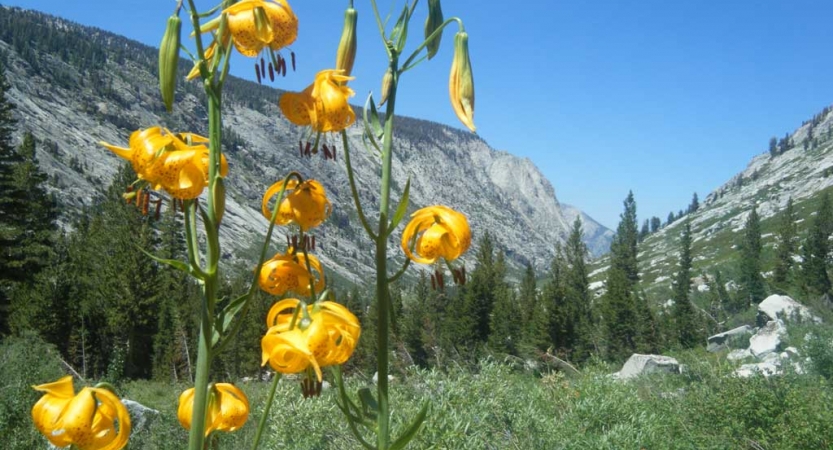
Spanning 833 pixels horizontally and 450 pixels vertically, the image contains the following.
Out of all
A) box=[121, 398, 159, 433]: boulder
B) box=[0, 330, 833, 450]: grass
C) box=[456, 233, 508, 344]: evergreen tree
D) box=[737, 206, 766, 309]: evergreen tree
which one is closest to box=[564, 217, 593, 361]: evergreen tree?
box=[456, 233, 508, 344]: evergreen tree

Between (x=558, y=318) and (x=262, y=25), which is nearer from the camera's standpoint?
(x=262, y=25)

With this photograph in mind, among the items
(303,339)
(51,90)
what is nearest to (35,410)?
(303,339)

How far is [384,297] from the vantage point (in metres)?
0.98

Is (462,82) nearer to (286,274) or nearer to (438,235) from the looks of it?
(438,235)

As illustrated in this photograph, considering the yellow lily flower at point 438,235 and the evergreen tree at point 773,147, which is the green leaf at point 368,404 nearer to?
the yellow lily flower at point 438,235

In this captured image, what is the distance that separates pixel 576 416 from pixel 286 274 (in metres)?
3.54

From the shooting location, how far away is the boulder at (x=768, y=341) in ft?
39.8

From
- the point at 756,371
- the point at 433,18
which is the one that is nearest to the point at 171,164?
the point at 433,18

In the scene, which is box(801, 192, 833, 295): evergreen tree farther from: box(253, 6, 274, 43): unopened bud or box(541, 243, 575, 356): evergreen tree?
box(253, 6, 274, 43): unopened bud

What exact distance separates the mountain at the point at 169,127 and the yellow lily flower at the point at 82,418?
5232 centimetres

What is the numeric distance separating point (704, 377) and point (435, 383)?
2681 millimetres

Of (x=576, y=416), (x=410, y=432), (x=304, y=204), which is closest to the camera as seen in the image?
(x=410, y=432)

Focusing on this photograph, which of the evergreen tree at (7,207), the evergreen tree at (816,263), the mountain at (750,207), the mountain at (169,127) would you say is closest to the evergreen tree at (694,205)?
the mountain at (750,207)

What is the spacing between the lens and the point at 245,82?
5773 inches
